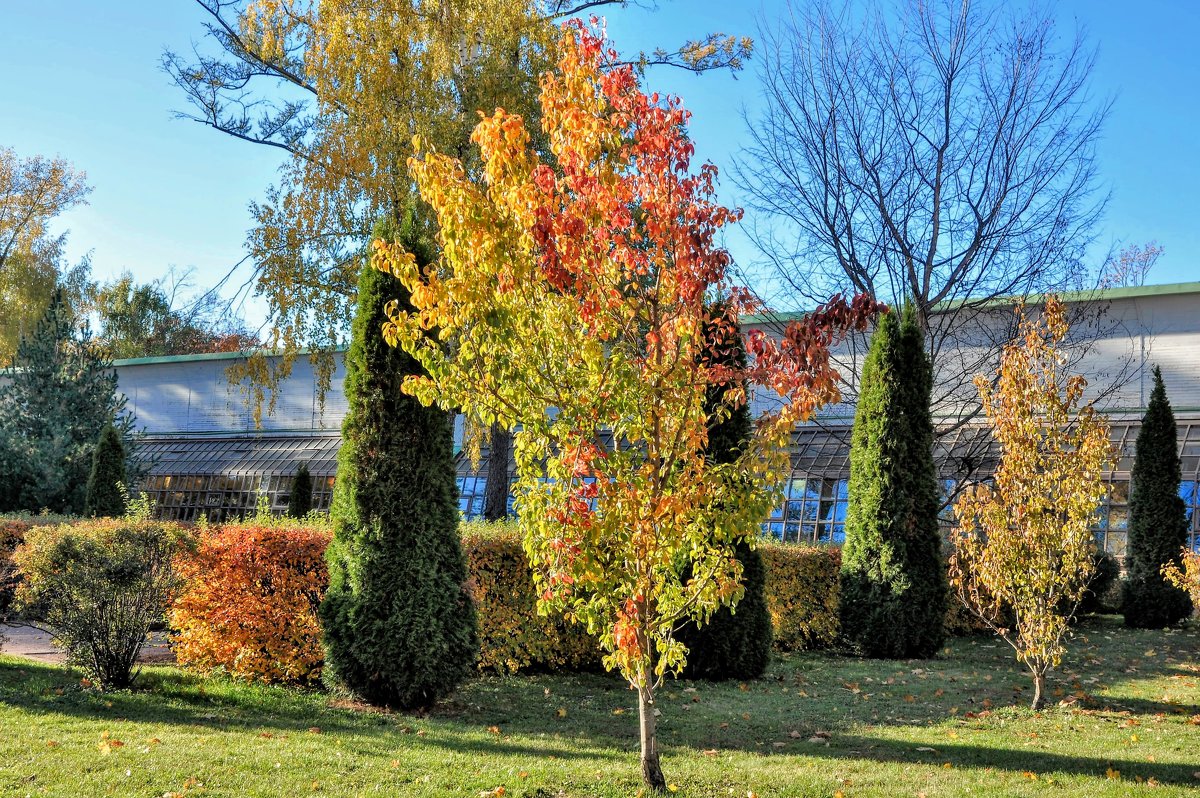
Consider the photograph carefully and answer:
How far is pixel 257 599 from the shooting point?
8.95 metres

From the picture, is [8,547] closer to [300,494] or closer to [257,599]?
[257,599]

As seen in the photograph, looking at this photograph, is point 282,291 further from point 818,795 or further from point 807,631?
point 818,795

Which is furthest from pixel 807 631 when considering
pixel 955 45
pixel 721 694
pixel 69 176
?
pixel 69 176

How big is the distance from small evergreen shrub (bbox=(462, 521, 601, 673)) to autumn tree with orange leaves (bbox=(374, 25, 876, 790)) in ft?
13.5

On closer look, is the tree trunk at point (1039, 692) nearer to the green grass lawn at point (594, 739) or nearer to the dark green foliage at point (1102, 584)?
the green grass lawn at point (594, 739)

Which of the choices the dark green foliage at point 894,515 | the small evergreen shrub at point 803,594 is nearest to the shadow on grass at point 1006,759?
the small evergreen shrub at point 803,594

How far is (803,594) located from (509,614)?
4835 mm

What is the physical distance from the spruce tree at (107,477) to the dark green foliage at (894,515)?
12.3 meters

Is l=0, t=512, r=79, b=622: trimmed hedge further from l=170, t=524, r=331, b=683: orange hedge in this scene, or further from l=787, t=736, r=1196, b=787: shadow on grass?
l=787, t=736, r=1196, b=787: shadow on grass

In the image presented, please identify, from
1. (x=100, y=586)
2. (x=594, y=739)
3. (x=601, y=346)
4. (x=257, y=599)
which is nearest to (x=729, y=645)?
(x=594, y=739)

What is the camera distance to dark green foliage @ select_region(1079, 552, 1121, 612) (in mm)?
16953

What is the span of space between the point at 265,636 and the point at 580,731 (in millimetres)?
3285

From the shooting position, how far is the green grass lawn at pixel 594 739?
19.4ft

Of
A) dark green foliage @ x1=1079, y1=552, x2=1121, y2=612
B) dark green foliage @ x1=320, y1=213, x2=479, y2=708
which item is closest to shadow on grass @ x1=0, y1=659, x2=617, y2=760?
dark green foliage @ x1=320, y1=213, x2=479, y2=708
